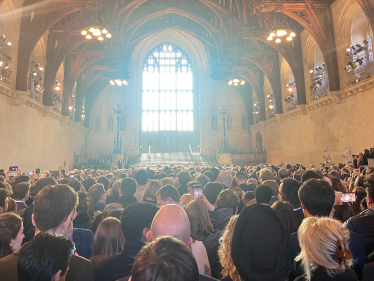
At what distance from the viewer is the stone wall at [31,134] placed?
13.9 m

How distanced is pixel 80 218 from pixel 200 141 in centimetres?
3019

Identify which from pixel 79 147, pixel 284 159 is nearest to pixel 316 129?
pixel 284 159

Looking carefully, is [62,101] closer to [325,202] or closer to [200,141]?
[200,141]

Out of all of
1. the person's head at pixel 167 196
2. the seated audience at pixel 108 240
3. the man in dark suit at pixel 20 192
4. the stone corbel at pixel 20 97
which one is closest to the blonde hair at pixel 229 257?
the seated audience at pixel 108 240

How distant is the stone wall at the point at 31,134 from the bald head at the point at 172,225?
45.6 feet

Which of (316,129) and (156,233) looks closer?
(156,233)

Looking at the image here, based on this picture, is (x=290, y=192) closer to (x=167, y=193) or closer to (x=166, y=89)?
(x=167, y=193)

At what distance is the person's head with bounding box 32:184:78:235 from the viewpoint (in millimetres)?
2326

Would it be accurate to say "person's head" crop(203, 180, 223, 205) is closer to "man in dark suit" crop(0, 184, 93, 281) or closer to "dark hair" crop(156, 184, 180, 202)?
"dark hair" crop(156, 184, 180, 202)

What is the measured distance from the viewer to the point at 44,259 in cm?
151

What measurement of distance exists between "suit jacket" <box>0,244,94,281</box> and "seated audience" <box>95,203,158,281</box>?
0.33m

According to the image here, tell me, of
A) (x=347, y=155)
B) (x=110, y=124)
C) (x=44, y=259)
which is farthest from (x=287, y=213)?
(x=110, y=124)

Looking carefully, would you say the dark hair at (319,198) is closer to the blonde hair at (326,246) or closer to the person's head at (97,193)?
the blonde hair at (326,246)

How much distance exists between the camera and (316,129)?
60.1 feet
